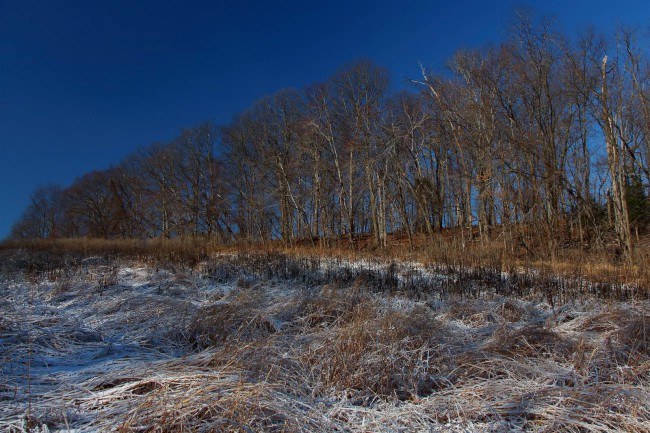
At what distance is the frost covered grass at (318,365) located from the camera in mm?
2186

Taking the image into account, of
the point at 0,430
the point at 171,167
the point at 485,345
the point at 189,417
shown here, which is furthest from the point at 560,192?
the point at 171,167

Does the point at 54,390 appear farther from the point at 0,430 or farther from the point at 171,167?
the point at 171,167

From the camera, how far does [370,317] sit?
14.1 ft

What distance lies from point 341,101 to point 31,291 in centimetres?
1998

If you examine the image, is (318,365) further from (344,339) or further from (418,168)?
(418,168)

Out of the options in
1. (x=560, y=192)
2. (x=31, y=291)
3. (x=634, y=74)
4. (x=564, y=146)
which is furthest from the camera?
(x=564, y=146)

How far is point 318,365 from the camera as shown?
2973mm

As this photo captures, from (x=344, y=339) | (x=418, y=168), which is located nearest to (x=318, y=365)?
(x=344, y=339)

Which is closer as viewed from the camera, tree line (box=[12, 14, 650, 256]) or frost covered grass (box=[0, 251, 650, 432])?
frost covered grass (box=[0, 251, 650, 432])

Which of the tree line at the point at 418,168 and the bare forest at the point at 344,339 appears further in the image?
the tree line at the point at 418,168

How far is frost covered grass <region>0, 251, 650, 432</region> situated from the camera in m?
2.19

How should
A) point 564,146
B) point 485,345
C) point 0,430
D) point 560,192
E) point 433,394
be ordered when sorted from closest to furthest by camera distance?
point 0,430, point 433,394, point 485,345, point 560,192, point 564,146

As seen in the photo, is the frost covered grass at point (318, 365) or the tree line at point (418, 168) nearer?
the frost covered grass at point (318, 365)

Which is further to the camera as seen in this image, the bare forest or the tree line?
the tree line
